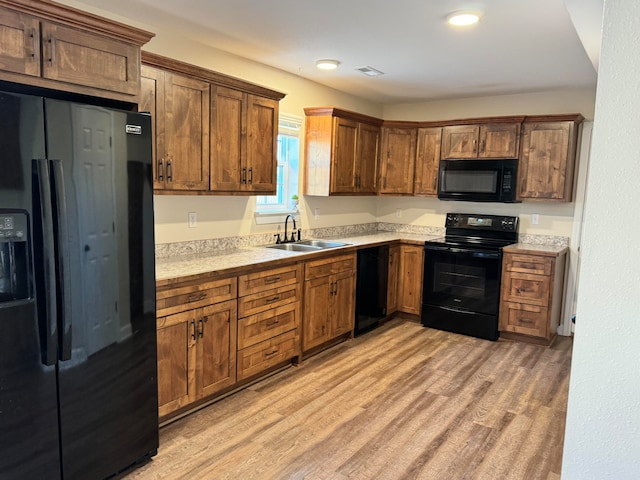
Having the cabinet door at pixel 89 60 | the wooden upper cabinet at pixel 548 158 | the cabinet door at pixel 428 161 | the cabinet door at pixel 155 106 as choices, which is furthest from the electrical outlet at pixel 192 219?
the wooden upper cabinet at pixel 548 158

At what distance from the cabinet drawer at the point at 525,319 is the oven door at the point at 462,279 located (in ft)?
0.40

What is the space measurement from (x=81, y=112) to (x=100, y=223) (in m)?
0.48

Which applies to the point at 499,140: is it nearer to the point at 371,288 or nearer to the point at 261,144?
the point at 371,288

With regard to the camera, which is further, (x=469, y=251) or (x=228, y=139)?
(x=469, y=251)

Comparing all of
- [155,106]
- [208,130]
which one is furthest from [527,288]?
[155,106]

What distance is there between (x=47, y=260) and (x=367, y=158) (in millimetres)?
3665

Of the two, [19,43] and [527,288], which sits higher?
[19,43]

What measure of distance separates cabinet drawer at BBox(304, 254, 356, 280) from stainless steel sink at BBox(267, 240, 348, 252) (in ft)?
0.58

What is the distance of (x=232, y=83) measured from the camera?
3166 mm

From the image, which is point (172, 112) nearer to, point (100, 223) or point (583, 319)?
point (100, 223)

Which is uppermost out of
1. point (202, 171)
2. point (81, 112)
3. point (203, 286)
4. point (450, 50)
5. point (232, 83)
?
point (450, 50)

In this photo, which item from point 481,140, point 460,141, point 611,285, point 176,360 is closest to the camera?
point 611,285

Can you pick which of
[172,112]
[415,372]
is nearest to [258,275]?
[172,112]

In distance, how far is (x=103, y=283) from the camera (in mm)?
2010
